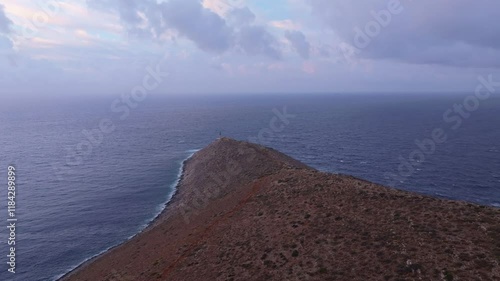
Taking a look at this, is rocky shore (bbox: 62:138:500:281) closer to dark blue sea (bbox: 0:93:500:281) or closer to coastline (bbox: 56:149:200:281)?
coastline (bbox: 56:149:200:281)

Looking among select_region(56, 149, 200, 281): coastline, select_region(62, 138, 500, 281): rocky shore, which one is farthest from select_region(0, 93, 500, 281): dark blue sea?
select_region(62, 138, 500, 281): rocky shore

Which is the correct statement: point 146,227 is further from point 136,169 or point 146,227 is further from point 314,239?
point 136,169

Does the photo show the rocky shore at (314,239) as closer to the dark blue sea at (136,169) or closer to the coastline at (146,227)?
the coastline at (146,227)

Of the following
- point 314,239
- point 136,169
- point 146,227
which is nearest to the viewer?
point 314,239

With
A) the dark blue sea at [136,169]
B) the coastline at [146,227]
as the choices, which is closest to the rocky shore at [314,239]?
the coastline at [146,227]

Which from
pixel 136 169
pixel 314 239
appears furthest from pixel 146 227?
pixel 136 169

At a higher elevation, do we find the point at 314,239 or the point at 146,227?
the point at 314,239

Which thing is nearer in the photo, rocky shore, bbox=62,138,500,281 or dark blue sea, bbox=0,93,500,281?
rocky shore, bbox=62,138,500,281

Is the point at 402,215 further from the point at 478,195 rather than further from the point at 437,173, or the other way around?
the point at 437,173
